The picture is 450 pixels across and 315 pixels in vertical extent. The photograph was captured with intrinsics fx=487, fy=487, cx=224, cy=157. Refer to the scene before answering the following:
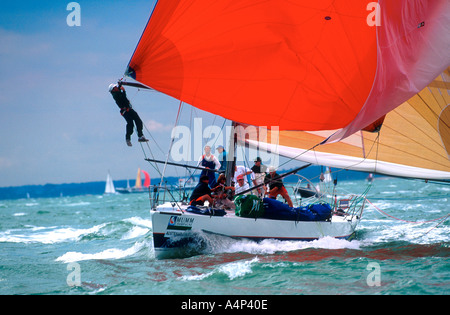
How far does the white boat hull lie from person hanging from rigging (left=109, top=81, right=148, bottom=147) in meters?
1.59

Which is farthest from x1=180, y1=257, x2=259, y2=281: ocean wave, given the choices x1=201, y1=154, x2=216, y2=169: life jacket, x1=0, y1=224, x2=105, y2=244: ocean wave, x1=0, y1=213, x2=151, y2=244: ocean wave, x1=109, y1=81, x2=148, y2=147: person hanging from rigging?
x1=0, y1=224, x2=105, y2=244: ocean wave

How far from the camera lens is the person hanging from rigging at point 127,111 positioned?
934 centimetres

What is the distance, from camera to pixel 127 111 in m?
9.48

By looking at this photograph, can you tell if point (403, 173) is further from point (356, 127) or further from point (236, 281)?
point (236, 281)

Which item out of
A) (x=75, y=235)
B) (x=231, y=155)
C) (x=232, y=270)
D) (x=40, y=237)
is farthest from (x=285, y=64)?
(x=40, y=237)

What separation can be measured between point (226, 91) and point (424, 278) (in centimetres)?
496

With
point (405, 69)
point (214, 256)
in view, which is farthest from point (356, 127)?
point (214, 256)

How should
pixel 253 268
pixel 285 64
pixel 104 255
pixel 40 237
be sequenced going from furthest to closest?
pixel 40 237 → pixel 104 255 → pixel 285 64 → pixel 253 268

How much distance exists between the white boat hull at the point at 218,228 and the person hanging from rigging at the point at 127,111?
159cm

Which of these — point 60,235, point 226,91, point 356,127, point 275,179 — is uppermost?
point 226,91

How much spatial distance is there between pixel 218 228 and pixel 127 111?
2.98 meters

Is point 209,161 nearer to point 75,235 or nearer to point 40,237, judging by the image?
point 75,235
